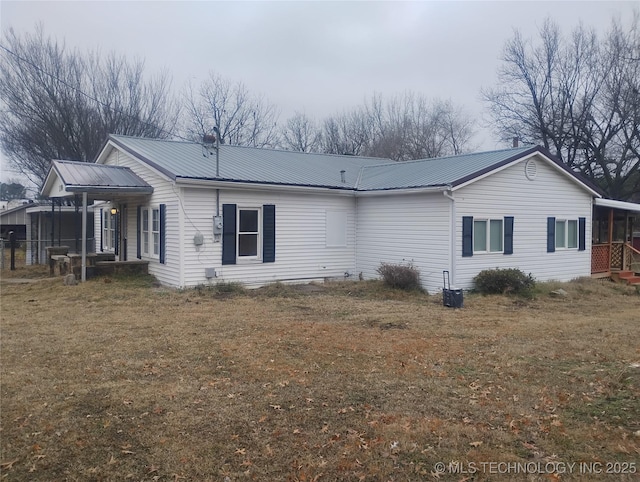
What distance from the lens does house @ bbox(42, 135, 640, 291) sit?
45.7ft

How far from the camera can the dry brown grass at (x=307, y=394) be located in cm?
429

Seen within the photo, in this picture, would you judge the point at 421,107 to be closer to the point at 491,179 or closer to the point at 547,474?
the point at 491,179

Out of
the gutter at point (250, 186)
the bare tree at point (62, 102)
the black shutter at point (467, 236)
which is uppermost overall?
the bare tree at point (62, 102)

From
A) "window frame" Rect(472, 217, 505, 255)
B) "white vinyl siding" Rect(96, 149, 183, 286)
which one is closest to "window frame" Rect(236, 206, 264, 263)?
"white vinyl siding" Rect(96, 149, 183, 286)

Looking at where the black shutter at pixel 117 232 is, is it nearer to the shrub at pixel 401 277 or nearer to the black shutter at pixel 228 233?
the black shutter at pixel 228 233

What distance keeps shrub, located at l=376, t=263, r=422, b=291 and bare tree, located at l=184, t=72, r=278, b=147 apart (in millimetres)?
25232

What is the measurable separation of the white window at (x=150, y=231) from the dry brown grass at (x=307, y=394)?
4622 millimetres

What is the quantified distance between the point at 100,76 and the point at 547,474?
100 ft

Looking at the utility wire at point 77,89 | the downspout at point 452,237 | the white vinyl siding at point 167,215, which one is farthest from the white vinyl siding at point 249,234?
the utility wire at point 77,89

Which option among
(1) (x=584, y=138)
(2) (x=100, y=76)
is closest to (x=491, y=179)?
(1) (x=584, y=138)

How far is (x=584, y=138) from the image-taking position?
97.9ft

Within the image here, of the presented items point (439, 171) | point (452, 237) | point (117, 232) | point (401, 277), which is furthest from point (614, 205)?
point (117, 232)

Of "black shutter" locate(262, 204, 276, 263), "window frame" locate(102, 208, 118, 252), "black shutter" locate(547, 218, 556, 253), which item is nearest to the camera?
"black shutter" locate(262, 204, 276, 263)

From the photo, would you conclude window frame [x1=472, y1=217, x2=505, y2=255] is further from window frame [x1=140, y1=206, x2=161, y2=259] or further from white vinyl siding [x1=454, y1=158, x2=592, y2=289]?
window frame [x1=140, y1=206, x2=161, y2=259]
